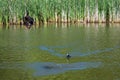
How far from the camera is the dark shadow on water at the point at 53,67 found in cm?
3844

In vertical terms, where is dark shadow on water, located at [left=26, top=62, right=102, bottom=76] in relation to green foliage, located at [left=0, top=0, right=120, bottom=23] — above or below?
below

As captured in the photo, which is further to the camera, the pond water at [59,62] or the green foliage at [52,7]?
the green foliage at [52,7]

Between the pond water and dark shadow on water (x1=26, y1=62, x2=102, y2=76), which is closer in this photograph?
the pond water

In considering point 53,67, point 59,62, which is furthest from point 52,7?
point 53,67

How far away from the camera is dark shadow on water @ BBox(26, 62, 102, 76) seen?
1513 inches

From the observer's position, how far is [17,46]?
6094 cm

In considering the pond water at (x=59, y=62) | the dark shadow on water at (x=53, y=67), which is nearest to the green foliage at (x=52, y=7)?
the pond water at (x=59, y=62)

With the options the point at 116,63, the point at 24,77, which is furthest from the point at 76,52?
the point at 24,77

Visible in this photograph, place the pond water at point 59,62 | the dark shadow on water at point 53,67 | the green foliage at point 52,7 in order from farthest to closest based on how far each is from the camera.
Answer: the green foliage at point 52,7 → the dark shadow on water at point 53,67 → the pond water at point 59,62

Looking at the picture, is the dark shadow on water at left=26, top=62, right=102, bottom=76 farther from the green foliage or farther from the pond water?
the green foliage

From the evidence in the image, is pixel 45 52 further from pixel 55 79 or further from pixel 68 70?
pixel 55 79

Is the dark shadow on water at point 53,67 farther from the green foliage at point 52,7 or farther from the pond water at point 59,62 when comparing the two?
the green foliage at point 52,7

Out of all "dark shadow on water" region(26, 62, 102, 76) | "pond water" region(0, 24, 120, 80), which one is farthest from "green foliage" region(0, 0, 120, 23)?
"dark shadow on water" region(26, 62, 102, 76)

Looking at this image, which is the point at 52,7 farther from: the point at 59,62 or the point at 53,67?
the point at 53,67
